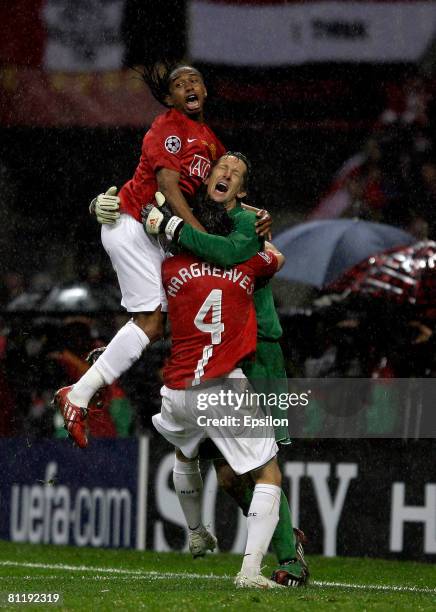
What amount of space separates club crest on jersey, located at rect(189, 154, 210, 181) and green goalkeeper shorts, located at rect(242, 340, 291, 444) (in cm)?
90

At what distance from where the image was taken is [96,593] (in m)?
5.96

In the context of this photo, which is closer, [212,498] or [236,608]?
[236,608]

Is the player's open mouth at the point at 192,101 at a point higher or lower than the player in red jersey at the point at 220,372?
higher

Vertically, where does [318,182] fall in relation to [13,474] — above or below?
above

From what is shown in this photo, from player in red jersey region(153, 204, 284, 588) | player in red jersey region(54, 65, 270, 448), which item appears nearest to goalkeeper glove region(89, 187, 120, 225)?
player in red jersey region(54, 65, 270, 448)

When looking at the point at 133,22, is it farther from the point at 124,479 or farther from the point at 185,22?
the point at 124,479

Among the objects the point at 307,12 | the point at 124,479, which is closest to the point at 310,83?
the point at 307,12

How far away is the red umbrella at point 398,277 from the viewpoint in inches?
395

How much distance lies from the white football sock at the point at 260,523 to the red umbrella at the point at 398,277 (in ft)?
13.6

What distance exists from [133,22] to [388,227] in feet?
12.3

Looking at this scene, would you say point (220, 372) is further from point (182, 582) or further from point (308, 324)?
point (308, 324)

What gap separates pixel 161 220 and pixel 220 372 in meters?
0.75

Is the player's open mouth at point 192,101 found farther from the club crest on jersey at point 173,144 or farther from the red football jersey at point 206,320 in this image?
the red football jersey at point 206,320

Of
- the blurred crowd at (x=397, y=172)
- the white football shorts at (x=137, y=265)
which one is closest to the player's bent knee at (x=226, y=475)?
the white football shorts at (x=137, y=265)
